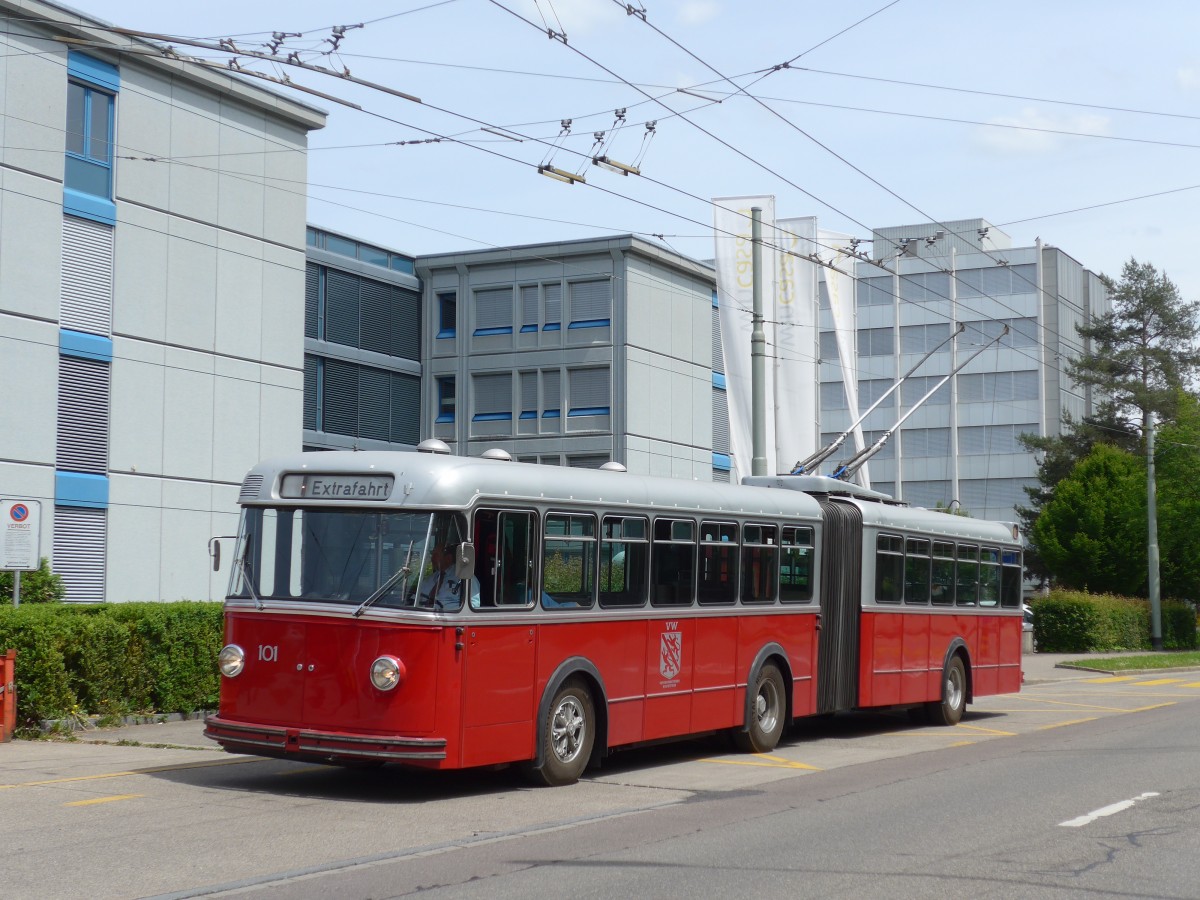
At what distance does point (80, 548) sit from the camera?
98.9 feet

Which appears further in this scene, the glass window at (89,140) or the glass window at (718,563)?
the glass window at (89,140)

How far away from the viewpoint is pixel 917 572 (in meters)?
19.4

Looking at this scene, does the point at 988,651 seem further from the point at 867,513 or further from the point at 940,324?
the point at 940,324

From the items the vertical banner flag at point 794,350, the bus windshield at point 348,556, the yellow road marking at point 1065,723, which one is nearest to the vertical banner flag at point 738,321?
the vertical banner flag at point 794,350

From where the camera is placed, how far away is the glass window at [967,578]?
20719mm

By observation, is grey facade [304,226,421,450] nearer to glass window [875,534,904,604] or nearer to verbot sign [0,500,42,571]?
verbot sign [0,500,42,571]

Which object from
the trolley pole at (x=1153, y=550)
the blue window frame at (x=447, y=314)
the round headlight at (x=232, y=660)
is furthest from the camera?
the blue window frame at (x=447, y=314)

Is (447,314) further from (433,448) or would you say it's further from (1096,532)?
(433,448)

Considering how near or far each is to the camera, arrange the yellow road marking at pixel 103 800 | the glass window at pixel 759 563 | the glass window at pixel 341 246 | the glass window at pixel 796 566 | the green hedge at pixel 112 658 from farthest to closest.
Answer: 1. the glass window at pixel 341 246
2. the glass window at pixel 796 566
3. the glass window at pixel 759 563
4. the green hedge at pixel 112 658
5. the yellow road marking at pixel 103 800

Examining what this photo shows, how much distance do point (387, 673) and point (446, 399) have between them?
4387cm

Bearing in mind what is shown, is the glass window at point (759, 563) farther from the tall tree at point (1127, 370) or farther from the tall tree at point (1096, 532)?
the tall tree at point (1127, 370)

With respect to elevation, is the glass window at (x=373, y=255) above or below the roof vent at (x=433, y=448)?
above

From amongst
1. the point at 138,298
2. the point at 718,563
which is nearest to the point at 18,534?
the point at 718,563

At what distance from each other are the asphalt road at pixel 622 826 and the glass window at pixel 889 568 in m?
2.48
